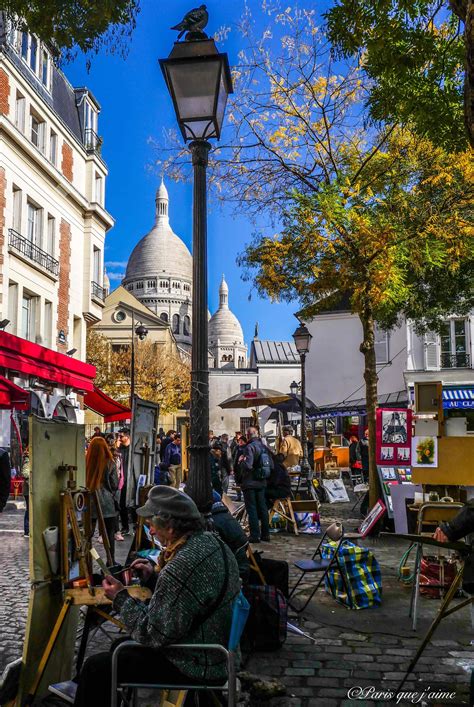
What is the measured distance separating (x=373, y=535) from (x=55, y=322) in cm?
1940

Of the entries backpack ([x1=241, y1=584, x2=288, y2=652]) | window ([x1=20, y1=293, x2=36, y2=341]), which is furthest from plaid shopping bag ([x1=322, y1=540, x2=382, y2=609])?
window ([x1=20, y1=293, x2=36, y2=341])

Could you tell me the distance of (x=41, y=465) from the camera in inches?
149

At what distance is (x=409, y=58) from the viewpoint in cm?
658

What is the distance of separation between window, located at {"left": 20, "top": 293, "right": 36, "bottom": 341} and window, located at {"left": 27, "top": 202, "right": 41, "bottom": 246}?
7.61 ft

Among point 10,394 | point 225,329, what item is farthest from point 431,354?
point 225,329

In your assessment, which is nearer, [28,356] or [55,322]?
[28,356]

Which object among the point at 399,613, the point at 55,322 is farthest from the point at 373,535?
the point at 55,322

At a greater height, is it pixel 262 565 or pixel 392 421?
pixel 392 421

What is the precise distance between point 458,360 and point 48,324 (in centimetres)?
1831

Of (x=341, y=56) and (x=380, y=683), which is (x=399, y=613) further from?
(x=341, y=56)

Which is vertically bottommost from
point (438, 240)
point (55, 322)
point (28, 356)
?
point (28, 356)

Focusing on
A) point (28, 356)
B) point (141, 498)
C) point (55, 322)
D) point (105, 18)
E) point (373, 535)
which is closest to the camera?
point (105, 18)

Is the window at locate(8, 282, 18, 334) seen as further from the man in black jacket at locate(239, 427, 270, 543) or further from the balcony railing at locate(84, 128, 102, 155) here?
the man in black jacket at locate(239, 427, 270, 543)

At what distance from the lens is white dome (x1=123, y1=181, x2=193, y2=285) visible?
122 meters
